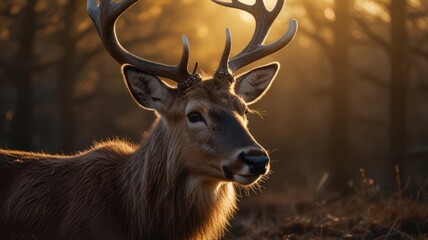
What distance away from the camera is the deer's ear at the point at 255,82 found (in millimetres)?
7398

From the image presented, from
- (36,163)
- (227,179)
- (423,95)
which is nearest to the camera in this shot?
(227,179)

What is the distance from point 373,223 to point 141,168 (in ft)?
10.3

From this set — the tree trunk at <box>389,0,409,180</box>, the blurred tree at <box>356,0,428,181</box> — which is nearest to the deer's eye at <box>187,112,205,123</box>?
the blurred tree at <box>356,0,428,181</box>

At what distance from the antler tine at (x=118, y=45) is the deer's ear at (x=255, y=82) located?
83cm

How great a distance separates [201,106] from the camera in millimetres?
6453

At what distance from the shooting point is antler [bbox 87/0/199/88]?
22.1 ft

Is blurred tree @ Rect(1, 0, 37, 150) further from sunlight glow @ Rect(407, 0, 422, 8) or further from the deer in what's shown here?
the deer

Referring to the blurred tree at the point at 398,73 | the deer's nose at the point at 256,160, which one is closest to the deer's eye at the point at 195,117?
the deer's nose at the point at 256,160

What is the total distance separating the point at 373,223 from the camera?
8.41m

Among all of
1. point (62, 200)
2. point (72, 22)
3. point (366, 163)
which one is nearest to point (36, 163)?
point (62, 200)

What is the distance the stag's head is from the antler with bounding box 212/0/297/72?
0.01 metres

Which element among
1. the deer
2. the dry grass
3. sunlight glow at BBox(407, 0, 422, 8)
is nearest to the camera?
the deer

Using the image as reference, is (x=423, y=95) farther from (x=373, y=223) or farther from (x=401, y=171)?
(x=373, y=223)

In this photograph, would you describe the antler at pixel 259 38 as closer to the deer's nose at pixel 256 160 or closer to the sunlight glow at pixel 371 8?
the deer's nose at pixel 256 160
